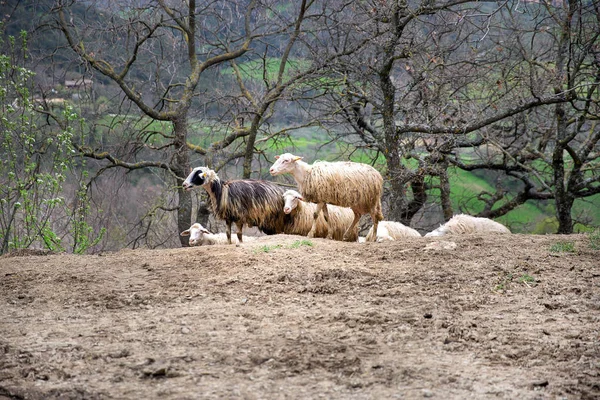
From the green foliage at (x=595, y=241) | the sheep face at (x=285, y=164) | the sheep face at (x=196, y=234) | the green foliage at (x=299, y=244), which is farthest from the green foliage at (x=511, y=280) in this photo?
the sheep face at (x=196, y=234)

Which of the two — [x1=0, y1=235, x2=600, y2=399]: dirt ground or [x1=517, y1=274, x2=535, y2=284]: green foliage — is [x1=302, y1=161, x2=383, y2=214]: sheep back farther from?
[x1=517, y1=274, x2=535, y2=284]: green foliage

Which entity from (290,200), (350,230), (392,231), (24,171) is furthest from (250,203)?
(24,171)

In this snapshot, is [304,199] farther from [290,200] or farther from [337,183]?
[337,183]

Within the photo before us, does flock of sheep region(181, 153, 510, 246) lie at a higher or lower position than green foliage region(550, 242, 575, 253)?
higher

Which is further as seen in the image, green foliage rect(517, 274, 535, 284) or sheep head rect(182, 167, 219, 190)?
sheep head rect(182, 167, 219, 190)

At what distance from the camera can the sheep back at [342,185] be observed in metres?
10.2

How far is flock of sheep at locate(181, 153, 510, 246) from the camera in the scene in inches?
403

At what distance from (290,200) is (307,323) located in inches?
208

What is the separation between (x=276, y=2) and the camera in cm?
1485

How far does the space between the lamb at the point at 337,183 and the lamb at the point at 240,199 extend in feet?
1.87

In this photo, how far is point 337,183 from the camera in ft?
33.4

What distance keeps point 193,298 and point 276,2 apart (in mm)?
9746

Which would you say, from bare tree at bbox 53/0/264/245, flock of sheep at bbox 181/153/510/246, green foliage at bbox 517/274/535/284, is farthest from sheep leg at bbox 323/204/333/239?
green foliage at bbox 517/274/535/284

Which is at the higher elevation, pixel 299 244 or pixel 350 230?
pixel 350 230
